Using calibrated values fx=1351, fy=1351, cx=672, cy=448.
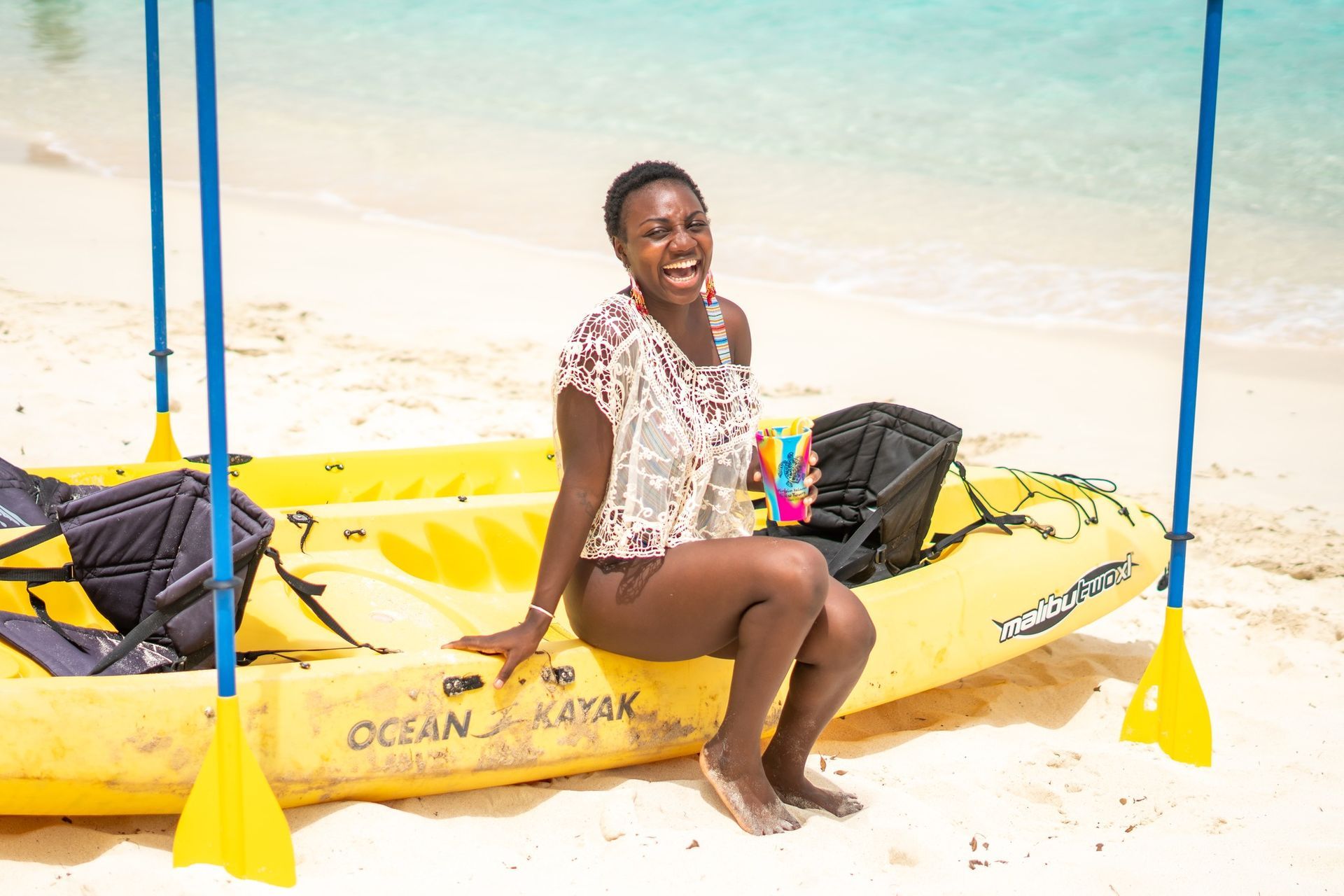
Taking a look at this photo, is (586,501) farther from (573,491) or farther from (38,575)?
(38,575)

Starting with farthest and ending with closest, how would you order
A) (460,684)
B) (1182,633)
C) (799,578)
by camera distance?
(1182,633)
(460,684)
(799,578)

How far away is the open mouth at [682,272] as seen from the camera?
312 cm

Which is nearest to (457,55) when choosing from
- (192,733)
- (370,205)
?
(370,205)

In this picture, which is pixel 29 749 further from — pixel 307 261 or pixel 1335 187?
pixel 1335 187

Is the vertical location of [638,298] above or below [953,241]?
above

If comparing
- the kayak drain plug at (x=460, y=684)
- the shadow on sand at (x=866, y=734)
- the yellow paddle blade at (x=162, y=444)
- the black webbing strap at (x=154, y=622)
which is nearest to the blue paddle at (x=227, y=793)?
the shadow on sand at (x=866, y=734)

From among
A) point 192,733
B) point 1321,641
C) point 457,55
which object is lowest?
point 1321,641

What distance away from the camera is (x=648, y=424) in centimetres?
312

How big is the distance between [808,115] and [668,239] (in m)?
11.5

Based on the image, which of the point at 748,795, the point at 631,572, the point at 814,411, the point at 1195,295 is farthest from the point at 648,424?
the point at 814,411

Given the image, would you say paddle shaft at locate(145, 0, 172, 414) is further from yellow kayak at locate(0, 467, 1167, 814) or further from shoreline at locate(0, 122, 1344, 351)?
shoreline at locate(0, 122, 1344, 351)

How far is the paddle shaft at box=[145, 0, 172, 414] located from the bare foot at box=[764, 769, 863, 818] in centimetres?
255

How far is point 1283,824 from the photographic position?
325 centimetres

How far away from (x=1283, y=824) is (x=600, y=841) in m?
1.65
